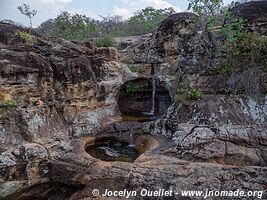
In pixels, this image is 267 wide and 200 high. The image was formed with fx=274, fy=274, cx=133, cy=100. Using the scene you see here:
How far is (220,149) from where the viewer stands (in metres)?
6.42

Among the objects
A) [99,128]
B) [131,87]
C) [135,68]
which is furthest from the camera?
[135,68]

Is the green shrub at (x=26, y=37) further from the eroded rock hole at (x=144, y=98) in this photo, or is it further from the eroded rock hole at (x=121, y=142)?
the eroded rock hole at (x=144, y=98)

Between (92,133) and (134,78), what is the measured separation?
3276 millimetres

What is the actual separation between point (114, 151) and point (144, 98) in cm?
425

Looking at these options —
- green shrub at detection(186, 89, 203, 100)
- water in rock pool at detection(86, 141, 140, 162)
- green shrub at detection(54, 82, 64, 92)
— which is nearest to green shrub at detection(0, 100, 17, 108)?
green shrub at detection(54, 82, 64, 92)

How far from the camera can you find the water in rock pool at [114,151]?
7.45 m

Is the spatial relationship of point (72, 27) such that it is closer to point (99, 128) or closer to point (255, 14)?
point (99, 128)

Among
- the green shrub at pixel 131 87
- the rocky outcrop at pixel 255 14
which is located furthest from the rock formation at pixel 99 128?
the rocky outcrop at pixel 255 14

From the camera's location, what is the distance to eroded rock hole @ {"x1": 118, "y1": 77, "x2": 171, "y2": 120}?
36.6ft

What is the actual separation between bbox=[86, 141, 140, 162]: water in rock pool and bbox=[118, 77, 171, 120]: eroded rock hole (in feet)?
8.87

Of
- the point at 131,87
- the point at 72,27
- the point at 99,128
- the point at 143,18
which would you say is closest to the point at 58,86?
the point at 99,128

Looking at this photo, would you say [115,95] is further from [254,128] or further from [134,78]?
[254,128]

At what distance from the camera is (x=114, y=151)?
7.95 meters

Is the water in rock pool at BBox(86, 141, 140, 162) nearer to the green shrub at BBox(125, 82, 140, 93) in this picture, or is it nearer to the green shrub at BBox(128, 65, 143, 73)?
the green shrub at BBox(125, 82, 140, 93)
